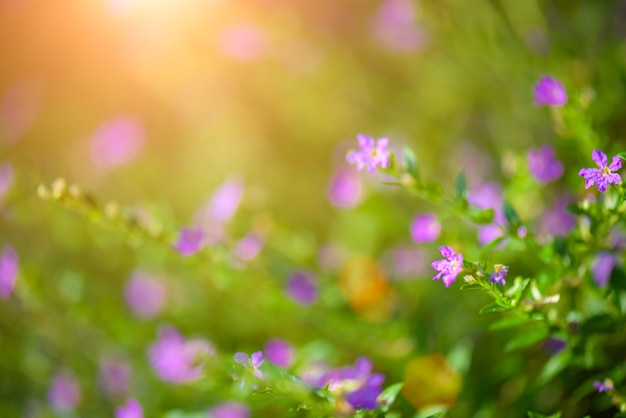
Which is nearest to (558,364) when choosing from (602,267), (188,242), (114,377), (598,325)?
(598,325)

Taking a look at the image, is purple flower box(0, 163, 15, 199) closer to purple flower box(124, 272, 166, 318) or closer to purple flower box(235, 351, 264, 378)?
purple flower box(124, 272, 166, 318)

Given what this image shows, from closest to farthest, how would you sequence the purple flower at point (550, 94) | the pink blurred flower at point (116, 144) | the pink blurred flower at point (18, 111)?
1. the purple flower at point (550, 94)
2. the pink blurred flower at point (116, 144)
3. the pink blurred flower at point (18, 111)

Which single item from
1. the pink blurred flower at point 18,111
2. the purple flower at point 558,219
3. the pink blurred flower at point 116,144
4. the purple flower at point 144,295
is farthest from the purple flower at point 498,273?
the pink blurred flower at point 18,111

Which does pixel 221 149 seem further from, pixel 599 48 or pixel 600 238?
pixel 600 238

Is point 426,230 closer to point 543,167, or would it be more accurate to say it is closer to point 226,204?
point 543,167

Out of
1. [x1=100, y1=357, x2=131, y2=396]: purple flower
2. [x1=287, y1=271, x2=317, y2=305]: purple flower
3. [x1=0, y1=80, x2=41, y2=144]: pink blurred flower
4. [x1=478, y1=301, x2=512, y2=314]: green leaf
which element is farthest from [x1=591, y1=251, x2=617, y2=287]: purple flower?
[x1=0, y1=80, x2=41, y2=144]: pink blurred flower

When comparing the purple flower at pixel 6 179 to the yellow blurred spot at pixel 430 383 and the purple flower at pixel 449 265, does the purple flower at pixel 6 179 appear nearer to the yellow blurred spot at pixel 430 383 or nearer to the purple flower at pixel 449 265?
the yellow blurred spot at pixel 430 383
